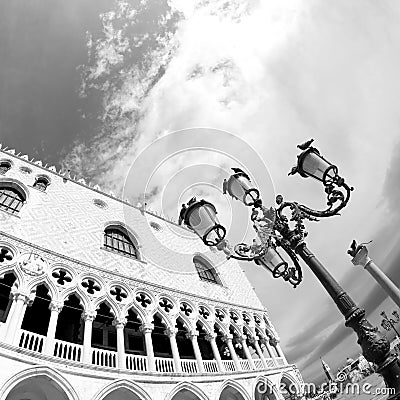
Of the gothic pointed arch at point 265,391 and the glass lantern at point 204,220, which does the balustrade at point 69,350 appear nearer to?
the glass lantern at point 204,220

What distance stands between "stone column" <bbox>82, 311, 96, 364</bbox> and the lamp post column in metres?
5.77

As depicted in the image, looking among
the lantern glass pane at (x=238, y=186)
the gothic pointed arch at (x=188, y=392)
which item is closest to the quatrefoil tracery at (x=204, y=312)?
the gothic pointed arch at (x=188, y=392)

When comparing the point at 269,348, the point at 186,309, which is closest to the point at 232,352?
the point at 186,309

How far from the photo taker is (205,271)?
13719 millimetres

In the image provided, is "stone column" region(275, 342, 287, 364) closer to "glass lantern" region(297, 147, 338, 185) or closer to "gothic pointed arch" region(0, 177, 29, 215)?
"glass lantern" region(297, 147, 338, 185)

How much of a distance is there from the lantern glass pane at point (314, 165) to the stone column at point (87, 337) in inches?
234

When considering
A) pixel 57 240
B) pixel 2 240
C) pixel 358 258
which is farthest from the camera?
pixel 57 240

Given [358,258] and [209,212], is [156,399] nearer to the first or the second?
[209,212]

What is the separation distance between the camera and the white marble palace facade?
6.29 m

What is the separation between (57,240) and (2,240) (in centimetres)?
156

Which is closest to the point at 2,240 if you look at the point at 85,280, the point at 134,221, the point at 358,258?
the point at 85,280

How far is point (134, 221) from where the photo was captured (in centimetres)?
1309

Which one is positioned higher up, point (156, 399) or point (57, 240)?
point (57, 240)

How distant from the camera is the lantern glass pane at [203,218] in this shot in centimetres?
524
